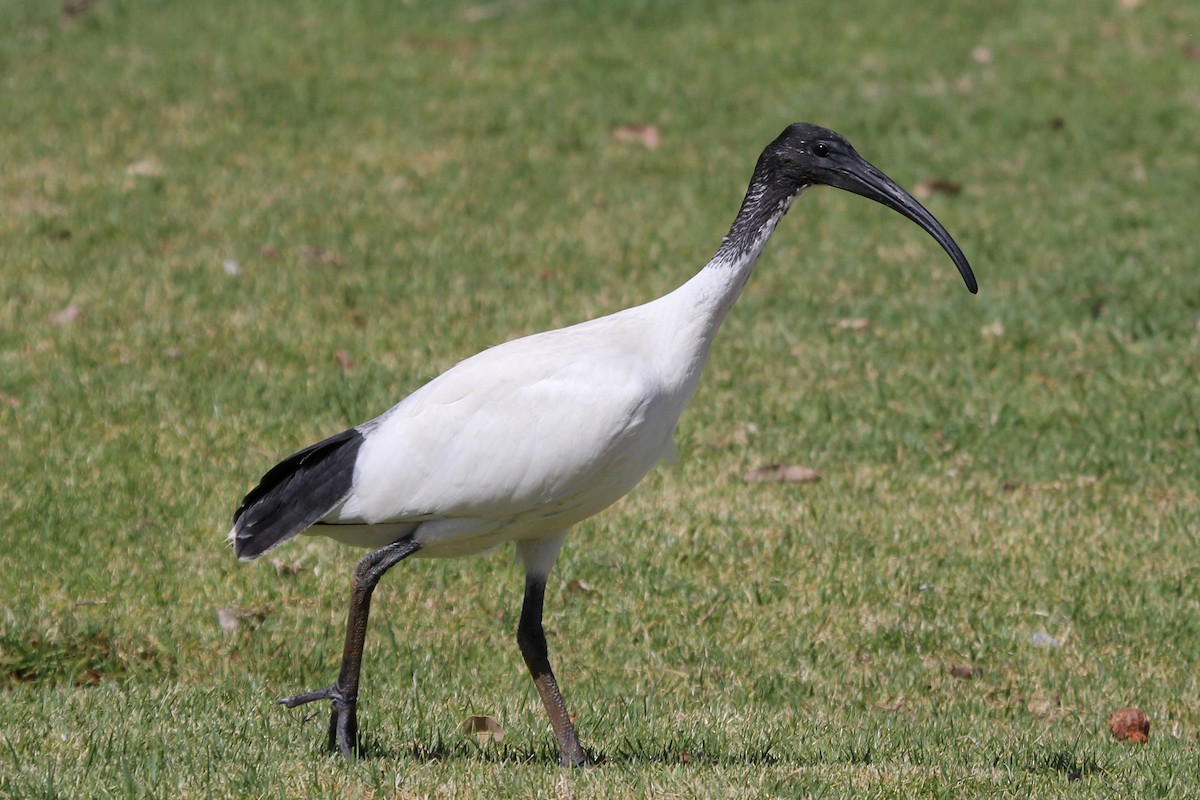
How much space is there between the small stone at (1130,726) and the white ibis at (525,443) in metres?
1.52

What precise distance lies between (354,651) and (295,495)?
1.50 feet

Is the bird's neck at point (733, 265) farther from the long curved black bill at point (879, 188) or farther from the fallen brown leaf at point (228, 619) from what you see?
the fallen brown leaf at point (228, 619)

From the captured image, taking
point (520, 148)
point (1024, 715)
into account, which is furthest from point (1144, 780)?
point (520, 148)

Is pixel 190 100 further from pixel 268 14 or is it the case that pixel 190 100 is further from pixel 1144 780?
pixel 1144 780

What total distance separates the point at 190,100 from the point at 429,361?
14.9 feet

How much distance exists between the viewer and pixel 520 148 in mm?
11125

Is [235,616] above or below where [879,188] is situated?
below

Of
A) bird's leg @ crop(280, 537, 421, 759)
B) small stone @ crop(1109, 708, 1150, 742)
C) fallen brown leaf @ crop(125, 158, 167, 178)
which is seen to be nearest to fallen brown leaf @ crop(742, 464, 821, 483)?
small stone @ crop(1109, 708, 1150, 742)

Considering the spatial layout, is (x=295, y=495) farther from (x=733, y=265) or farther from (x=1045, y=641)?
(x=1045, y=641)

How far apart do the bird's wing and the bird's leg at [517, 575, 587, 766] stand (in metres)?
0.40

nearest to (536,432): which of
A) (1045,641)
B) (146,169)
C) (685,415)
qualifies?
(1045,641)

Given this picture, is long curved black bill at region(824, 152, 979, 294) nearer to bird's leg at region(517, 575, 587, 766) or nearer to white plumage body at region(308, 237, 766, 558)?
white plumage body at region(308, 237, 766, 558)

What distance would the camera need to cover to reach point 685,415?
7.66 meters

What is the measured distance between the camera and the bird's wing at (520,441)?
172 inches
